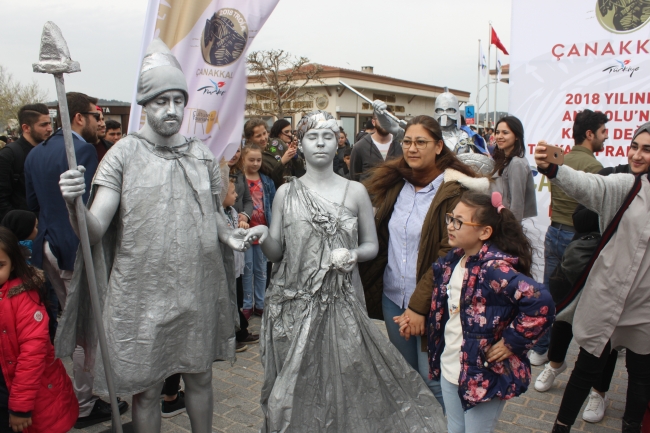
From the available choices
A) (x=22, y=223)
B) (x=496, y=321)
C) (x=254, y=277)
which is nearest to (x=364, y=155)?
(x=254, y=277)

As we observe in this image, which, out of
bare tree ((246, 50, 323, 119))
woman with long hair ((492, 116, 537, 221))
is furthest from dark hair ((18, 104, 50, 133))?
bare tree ((246, 50, 323, 119))

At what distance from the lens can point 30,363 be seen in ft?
8.50

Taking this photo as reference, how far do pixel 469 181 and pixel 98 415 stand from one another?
287 centimetres

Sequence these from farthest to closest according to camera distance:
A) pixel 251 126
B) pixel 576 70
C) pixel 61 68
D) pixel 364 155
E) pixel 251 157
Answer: pixel 364 155 < pixel 251 126 < pixel 251 157 < pixel 576 70 < pixel 61 68

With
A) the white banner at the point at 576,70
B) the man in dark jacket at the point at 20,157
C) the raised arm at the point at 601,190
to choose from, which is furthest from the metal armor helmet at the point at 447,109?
the man in dark jacket at the point at 20,157

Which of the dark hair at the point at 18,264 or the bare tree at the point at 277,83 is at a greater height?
the bare tree at the point at 277,83

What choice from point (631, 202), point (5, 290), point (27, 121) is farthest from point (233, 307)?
point (27, 121)

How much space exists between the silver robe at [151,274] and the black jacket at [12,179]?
248 cm

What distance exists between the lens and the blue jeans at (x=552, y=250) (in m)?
4.34

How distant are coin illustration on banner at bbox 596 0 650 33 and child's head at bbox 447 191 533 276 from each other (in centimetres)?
330

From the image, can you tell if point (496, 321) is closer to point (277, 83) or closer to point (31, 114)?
point (31, 114)

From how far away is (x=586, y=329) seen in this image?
2.81m

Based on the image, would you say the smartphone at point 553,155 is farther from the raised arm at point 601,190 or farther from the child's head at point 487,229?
the child's head at point 487,229

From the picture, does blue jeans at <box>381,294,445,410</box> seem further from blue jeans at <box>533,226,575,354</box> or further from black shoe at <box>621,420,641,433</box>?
blue jeans at <box>533,226,575,354</box>
